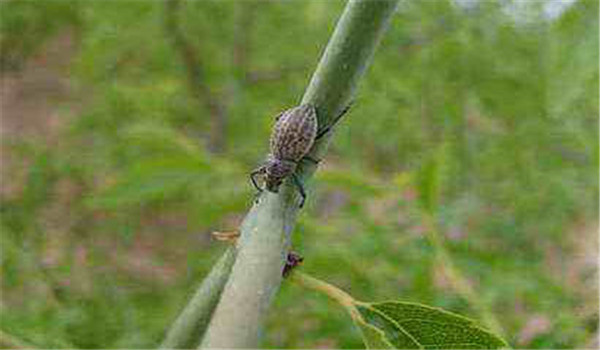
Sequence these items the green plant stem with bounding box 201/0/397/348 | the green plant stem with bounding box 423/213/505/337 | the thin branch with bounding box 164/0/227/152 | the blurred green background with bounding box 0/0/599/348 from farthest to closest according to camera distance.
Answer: the thin branch with bounding box 164/0/227/152, the blurred green background with bounding box 0/0/599/348, the green plant stem with bounding box 423/213/505/337, the green plant stem with bounding box 201/0/397/348

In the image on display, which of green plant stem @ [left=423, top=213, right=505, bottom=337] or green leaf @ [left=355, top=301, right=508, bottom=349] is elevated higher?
green leaf @ [left=355, top=301, right=508, bottom=349]

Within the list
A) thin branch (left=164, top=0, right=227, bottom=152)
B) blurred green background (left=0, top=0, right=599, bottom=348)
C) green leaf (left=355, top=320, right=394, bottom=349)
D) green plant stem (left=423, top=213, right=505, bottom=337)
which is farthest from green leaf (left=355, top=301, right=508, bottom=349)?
thin branch (left=164, top=0, right=227, bottom=152)

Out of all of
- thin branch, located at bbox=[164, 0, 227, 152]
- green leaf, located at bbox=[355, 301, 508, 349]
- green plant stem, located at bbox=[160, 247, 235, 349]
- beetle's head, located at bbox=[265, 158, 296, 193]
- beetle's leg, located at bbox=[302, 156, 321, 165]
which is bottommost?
thin branch, located at bbox=[164, 0, 227, 152]

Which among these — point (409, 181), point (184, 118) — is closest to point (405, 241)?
point (409, 181)

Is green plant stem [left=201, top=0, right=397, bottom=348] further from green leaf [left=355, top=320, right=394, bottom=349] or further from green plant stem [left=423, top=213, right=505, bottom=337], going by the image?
green plant stem [left=423, top=213, right=505, bottom=337]

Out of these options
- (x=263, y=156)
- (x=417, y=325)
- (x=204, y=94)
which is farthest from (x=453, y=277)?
(x=204, y=94)

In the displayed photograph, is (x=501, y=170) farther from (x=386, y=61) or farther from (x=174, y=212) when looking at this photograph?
(x=174, y=212)

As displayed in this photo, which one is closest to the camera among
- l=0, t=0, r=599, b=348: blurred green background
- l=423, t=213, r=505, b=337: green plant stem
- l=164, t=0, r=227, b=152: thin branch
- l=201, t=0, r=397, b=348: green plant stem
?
l=201, t=0, r=397, b=348: green plant stem
